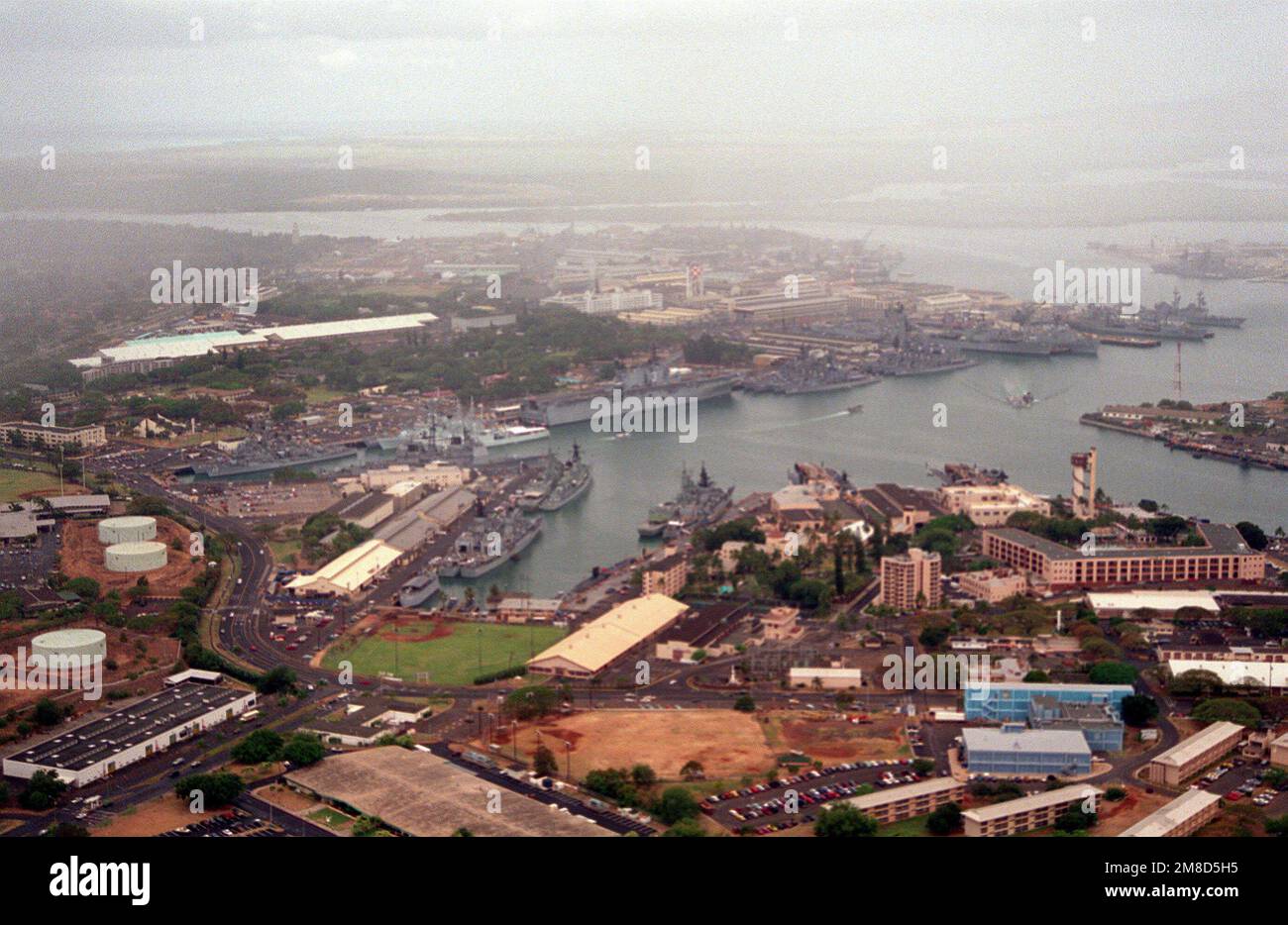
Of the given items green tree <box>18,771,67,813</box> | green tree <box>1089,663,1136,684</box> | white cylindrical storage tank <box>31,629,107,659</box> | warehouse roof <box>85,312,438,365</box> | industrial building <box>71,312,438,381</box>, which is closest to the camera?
green tree <box>18,771,67,813</box>

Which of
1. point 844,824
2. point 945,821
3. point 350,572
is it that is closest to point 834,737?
point 945,821

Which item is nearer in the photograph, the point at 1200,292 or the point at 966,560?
the point at 966,560

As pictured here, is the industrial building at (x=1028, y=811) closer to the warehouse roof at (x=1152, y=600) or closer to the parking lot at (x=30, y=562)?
the warehouse roof at (x=1152, y=600)

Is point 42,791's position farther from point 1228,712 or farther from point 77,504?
point 77,504

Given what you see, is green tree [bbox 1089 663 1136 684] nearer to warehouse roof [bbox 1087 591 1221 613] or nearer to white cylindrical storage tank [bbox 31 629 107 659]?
warehouse roof [bbox 1087 591 1221 613]

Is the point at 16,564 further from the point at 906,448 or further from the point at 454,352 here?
the point at 454,352

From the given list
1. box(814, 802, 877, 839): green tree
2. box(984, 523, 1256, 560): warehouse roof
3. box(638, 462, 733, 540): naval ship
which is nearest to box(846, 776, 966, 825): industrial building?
box(814, 802, 877, 839): green tree
